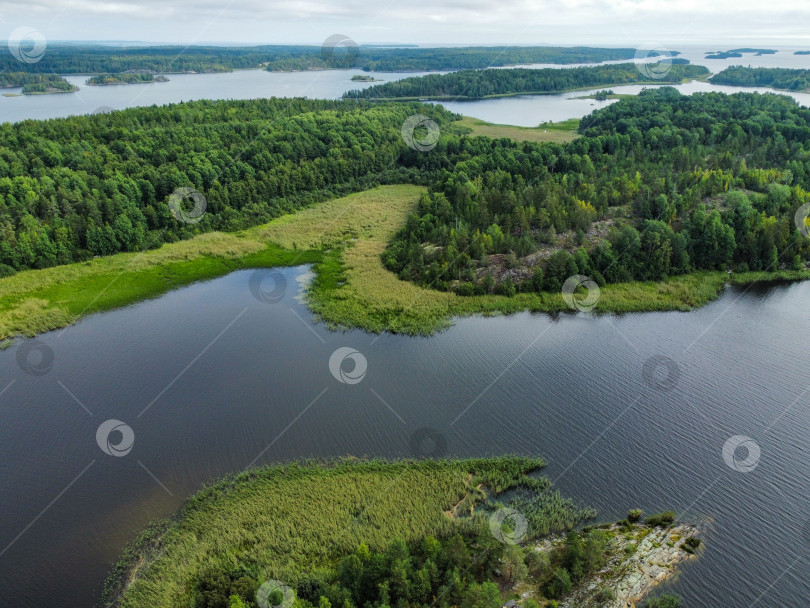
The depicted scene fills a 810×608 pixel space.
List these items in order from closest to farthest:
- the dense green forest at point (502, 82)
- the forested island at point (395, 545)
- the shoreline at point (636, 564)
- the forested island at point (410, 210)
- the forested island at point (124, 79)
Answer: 1. the forested island at point (395, 545)
2. the shoreline at point (636, 564)
3. the forested island at point (410, 210)
4. the dense green forest at point (502, 82)
5. the forested island at point (124, 79)

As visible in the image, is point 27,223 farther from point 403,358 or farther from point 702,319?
point 702,319

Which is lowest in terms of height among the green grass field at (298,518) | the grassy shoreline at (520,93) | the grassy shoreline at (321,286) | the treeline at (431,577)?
the green grass field at (298,518)

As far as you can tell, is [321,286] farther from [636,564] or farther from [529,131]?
[529,131]

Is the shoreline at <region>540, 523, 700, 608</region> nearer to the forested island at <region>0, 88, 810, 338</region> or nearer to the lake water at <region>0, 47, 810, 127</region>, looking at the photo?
the forested island at <region>0, 88, 810, 338</region>

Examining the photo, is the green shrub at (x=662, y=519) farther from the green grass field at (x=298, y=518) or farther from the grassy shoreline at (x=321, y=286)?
the grassy shoreline at (x=321, y=286)

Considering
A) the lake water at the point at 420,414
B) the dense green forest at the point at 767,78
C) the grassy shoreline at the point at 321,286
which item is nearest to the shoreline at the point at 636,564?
the lake water at the point at 420,414

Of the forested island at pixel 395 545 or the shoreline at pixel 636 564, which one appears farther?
the shoreline at pixel 636 564

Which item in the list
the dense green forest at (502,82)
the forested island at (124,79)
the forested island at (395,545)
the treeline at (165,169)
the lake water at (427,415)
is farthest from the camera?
the forested island at (124,79)
